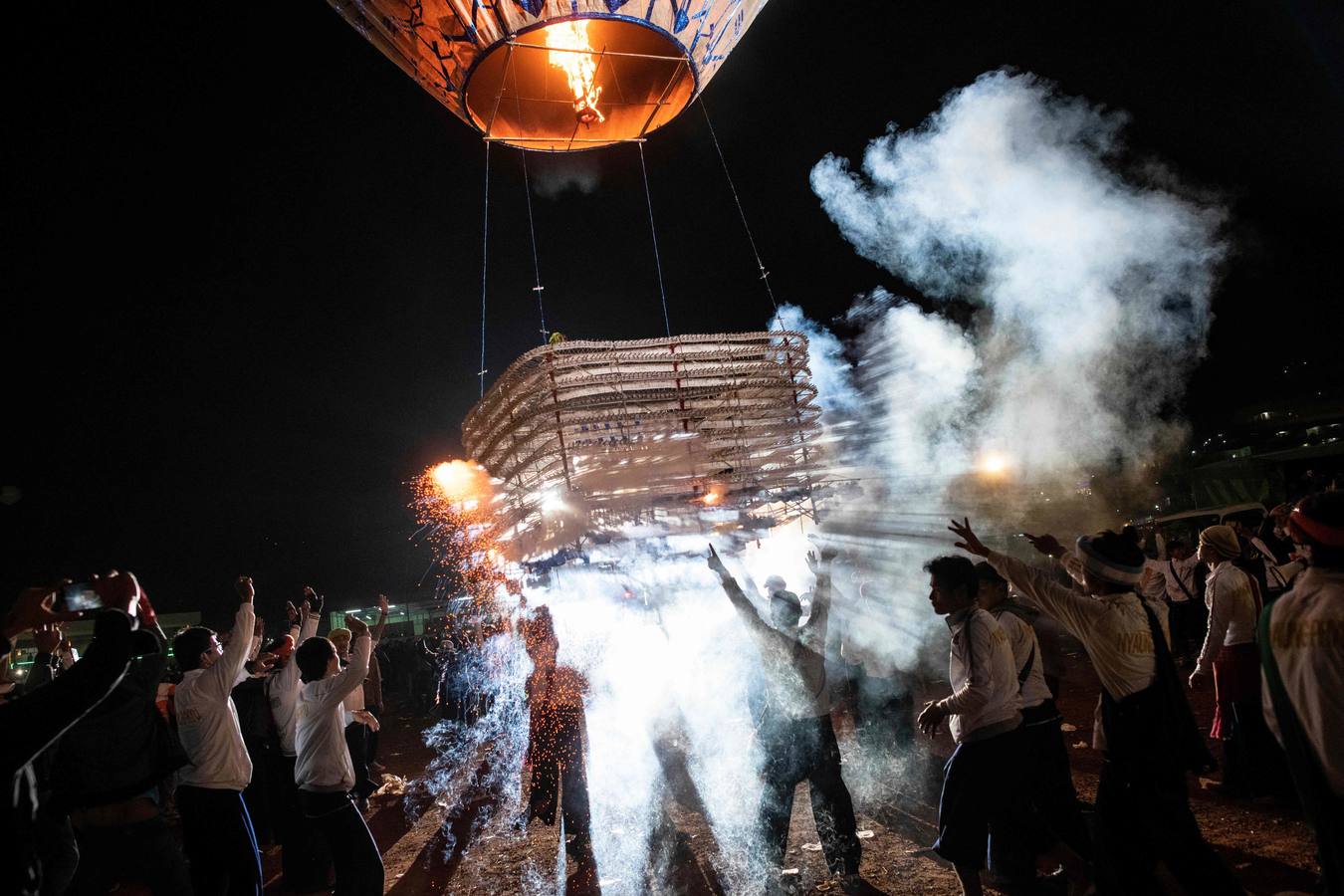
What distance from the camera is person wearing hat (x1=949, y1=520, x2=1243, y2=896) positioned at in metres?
3.38

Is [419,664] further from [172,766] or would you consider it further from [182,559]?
[172,766]

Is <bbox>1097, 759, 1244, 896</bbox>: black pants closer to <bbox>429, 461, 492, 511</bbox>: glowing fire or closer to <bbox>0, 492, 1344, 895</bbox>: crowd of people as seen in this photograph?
<bbox>0, 492, 1344, 895</bbox>: crowd of people

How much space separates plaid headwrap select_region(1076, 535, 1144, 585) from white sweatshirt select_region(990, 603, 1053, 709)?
841 mm

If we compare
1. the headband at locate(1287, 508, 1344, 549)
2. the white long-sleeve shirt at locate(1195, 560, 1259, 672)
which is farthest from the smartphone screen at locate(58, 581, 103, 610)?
the white long-sleeve shirt at locate(1195, 560, 1259, 672)

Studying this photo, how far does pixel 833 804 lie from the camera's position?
482 centimetres

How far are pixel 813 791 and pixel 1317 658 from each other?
127 inches

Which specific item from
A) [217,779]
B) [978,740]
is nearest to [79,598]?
[217,779]

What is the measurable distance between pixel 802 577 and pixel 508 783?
5405mm

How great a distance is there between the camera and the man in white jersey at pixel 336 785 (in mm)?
4527

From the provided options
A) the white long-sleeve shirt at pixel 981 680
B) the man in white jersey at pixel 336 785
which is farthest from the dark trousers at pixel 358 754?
the white long-sleeve shirt at pixel 981 680

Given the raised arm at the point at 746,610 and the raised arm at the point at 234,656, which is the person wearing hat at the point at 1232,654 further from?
the raised arm at the point at 234,656

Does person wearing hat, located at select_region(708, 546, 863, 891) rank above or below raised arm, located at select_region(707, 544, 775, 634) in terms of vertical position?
below

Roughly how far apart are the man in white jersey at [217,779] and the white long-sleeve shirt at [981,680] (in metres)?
4.38

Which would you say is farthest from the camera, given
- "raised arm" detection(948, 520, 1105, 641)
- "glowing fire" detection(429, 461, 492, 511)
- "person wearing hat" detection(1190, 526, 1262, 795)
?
"glowing fire" detection(429, 461, 492, 511)
